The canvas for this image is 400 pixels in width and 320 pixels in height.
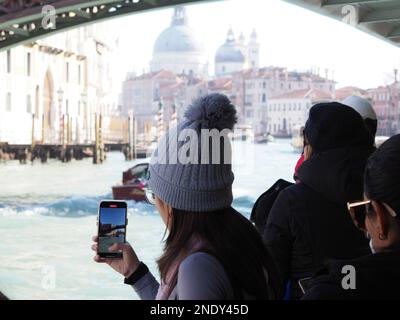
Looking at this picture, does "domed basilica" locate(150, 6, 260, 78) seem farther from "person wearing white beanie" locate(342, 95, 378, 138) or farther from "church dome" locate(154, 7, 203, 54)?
"person wearing white beanie" locate(342, 95, 378, 138)

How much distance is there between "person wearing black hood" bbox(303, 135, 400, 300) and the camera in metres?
0.75

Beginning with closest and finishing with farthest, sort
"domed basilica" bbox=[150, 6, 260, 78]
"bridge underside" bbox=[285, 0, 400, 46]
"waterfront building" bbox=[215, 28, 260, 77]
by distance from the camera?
"bridge underside" bbox=[285, 0, 400, 46] → "domed basilica" bbox=[150, 6, 260, 78] → "waterfront building" bbox=[215, 28, 260, 77]

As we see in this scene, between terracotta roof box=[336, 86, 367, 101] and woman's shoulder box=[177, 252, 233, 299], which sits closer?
woman's shoulder box=[177, 252, 233, 299]

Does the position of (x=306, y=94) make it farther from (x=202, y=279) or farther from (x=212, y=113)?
(x=202, y=279)

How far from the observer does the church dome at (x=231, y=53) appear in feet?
170

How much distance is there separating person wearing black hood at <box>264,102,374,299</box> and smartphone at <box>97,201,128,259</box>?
307 mm

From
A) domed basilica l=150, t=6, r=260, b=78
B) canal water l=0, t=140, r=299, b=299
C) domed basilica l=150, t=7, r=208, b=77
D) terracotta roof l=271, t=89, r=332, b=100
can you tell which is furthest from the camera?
domed basilica l=150, t=6, r=260, b=78

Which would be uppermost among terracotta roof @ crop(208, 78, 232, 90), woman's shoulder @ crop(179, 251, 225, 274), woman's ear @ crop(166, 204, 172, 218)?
terracotta roof @ crop(208, 78, 232, 90)

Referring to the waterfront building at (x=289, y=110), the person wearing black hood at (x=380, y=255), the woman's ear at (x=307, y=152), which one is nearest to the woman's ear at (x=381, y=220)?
the person wearing black hood at (x=380, y=255)

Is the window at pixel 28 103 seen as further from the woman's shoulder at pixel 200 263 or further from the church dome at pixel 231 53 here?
the woman's shoulder at pixel 200 263

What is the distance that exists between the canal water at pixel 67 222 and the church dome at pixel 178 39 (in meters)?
16.1

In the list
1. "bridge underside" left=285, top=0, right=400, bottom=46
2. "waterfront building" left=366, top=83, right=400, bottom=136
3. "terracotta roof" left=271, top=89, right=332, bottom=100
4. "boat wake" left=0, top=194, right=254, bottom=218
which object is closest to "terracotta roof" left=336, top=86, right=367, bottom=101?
"terracotta roof" left=271, top=89, right=332, bottom=100

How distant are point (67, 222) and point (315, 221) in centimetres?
2647

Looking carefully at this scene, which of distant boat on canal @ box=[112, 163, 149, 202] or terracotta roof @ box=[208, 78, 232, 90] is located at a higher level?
terracotta roof @ box=[208, 78, 232, 90]
